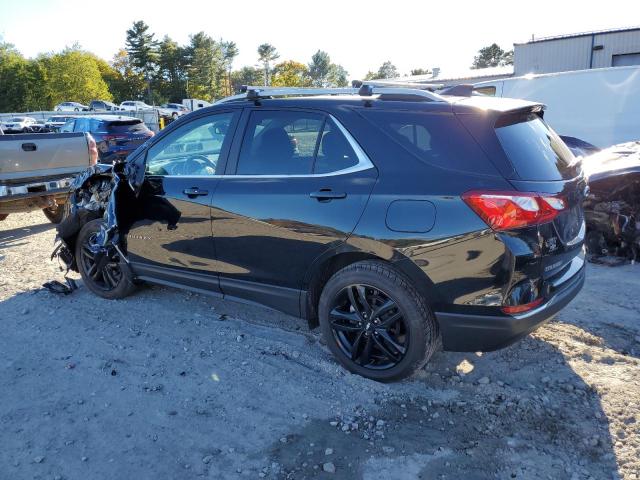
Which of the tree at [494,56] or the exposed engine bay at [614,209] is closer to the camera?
the exposed engine bay at [614,209]

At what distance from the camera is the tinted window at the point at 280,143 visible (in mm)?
3504

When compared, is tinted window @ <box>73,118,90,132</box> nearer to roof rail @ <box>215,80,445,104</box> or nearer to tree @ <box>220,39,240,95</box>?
roof rail @ <box>215,80,445,104</box>

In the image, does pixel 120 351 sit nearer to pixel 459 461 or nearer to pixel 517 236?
pixel 459 461

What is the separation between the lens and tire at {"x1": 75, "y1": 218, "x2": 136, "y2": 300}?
4.96m

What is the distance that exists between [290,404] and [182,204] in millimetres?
1816

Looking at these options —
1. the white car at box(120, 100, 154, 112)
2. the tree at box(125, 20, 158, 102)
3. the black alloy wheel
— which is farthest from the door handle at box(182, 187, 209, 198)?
the tree at box(125, 20, 158, 102)

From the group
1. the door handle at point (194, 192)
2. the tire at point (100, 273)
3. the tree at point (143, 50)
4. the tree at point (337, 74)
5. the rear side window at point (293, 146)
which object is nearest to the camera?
the rear side window at point (293, 146)

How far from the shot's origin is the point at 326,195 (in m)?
3.30


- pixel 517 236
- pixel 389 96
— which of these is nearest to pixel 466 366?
pixel 517 236

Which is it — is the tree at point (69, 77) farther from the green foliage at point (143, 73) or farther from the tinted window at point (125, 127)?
the tinted window at point (125, 127)

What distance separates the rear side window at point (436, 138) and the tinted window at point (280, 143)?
1.51 feet

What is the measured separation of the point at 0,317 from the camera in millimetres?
4750

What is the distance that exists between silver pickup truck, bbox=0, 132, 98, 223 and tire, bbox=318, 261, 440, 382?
575 centimetres

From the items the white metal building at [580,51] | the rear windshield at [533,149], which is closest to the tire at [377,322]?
the rear windshield at [533,149]
